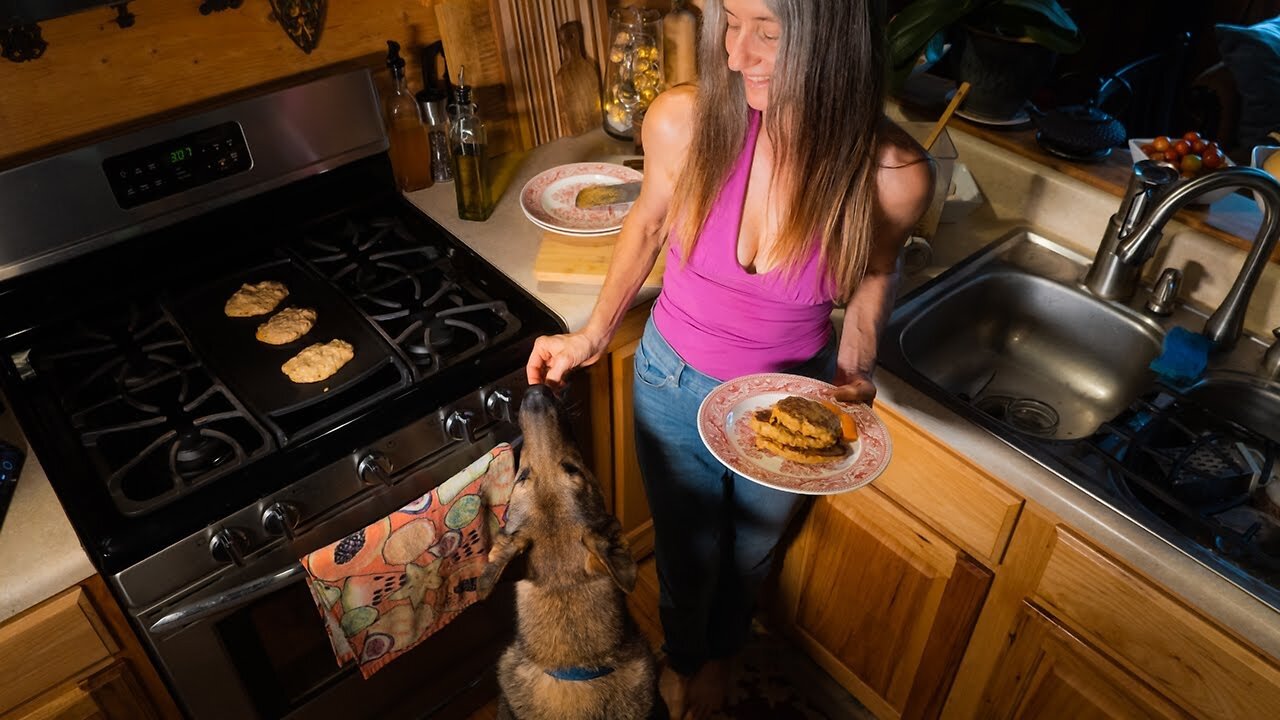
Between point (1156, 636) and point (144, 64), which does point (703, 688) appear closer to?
point (1156, 636)

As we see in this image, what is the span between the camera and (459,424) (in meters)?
1.61

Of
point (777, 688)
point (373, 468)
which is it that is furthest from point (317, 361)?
point (777, 688)

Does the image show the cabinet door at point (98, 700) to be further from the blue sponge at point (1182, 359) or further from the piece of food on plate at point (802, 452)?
the blue sponge at point (1182, 359)

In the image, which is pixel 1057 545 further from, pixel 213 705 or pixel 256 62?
pixel 256 62

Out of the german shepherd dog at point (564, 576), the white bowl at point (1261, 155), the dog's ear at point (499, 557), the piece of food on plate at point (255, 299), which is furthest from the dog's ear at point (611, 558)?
the white bowl at point (1261, 155)

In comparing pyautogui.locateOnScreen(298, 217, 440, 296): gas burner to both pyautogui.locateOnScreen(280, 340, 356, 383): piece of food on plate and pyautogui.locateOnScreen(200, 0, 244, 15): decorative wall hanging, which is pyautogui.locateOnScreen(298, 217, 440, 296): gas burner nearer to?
pyautogui.locateOnScreen(280, 340, 356, 383): piece of food on plate

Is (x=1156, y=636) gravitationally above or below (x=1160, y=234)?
below

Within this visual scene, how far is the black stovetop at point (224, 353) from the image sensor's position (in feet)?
4.56

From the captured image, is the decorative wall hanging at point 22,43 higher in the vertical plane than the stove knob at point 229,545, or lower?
higher

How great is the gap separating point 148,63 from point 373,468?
963 millimetres

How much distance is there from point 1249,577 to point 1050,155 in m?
1.12

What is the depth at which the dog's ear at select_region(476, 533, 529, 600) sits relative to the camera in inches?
49.2

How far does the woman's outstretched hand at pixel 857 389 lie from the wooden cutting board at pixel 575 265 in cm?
46

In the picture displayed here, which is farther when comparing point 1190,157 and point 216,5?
point 1190,157
